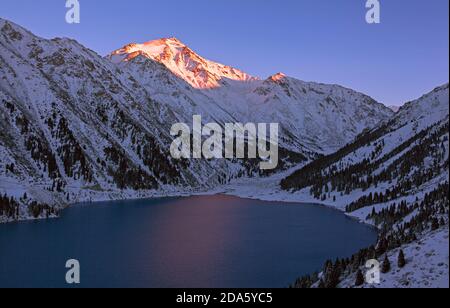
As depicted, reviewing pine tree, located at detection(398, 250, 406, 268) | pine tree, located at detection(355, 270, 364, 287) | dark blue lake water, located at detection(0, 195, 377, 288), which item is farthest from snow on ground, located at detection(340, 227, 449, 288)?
dark blue lake water, located at detection(0, 195, 377, 288)

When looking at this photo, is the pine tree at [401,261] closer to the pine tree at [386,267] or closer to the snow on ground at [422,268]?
the snow on ground at [422,268]

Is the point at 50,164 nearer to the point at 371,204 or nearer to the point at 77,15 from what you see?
the point at 77,15

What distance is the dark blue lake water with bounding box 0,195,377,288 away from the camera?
73.2m

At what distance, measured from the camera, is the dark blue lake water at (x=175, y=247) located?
2884 inches

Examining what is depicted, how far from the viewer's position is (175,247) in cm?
10019

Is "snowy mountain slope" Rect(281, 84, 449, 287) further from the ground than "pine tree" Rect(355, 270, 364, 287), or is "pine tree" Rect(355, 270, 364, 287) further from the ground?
"snowy mountain slope" Rect(281, 84, 449, 287)

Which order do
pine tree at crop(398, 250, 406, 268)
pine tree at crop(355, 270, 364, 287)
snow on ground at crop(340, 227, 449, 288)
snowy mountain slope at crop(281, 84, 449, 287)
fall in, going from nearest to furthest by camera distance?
snow on ground at crop(340, 227, 449, 288) → pine tree at crop(355, 270, 364, 287) → pine tree at crop(398, 250, 406, 268) → snowy mountain slope at crop(281, 84, 449, 287)

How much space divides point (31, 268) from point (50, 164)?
409ft

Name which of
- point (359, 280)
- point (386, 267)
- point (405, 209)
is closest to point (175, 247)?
point (359, 280)

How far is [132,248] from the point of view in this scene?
98750mm

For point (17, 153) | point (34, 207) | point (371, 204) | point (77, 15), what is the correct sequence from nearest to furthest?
1. point (77, 15)
2. point (34, 207)
3. point (371, 204)
4. point (17, 153)

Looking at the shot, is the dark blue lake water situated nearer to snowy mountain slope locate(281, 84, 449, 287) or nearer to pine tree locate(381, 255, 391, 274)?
snowy mountain slope locate(281, 84, 449, 287)
